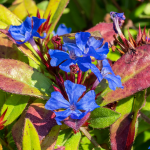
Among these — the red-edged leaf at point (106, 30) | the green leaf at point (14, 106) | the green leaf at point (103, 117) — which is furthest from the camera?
the red-edged leaf at point (106, 30)

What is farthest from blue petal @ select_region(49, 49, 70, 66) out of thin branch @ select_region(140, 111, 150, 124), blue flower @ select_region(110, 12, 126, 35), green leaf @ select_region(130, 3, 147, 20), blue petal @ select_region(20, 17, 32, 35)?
green leaf @ select_region(130, 3, 147, 20)

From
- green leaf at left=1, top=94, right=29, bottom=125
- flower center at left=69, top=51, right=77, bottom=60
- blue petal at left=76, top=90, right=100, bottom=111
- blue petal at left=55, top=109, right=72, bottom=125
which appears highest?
flower center at left=69, top=51, right=77, bottom=60

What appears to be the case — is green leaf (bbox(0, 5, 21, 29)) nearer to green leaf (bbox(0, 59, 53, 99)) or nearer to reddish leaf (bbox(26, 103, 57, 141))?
green leaf (bbox(0, 59, 53, 99))

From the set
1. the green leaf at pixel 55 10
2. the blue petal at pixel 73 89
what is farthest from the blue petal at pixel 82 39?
the green leaf at pixel 55 10

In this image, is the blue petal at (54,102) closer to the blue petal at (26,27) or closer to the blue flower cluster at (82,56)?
the blue flower cluster at (82,56)

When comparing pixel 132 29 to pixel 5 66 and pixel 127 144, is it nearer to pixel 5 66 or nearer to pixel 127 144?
pixel 127 144
